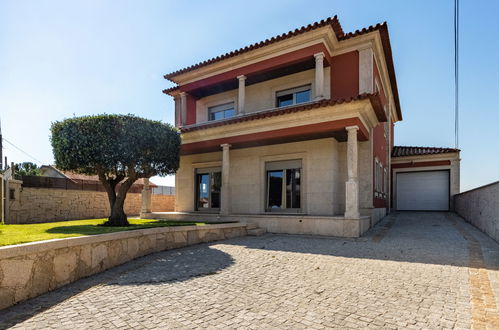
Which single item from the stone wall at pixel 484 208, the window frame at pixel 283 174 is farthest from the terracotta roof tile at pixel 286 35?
the stone wall at pixel 484 208

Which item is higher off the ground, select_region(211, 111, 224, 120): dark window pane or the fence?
select_region(211, 111, 224, 120): dark window pane

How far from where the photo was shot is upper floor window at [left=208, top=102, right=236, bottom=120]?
48.3 feet

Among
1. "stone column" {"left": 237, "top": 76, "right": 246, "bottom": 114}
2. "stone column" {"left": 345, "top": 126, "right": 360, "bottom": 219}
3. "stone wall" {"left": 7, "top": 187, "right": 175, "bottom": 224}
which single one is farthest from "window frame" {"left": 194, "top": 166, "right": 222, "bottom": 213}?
"stone column" {"left": 345, "top": 126, "right": 360, "bottom": 219}

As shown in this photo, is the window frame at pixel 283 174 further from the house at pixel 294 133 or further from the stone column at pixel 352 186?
the stone column at pixel 352 186

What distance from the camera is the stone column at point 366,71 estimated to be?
1091cm

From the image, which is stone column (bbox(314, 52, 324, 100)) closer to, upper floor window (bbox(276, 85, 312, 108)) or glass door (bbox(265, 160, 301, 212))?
upper floor window (bbox(276, 85, 312, 108))

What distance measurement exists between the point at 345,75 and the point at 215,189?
8.01 meters

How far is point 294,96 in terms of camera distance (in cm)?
1268

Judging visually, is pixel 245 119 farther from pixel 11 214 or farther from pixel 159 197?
pixel 159 197

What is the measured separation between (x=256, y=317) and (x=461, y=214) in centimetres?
1636

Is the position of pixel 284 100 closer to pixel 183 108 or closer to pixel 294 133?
pixel 294 133

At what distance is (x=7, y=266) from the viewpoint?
3.79 meters

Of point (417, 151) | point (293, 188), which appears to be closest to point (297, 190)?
point (293, 188)

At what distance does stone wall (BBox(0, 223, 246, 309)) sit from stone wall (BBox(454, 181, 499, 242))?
934cm
